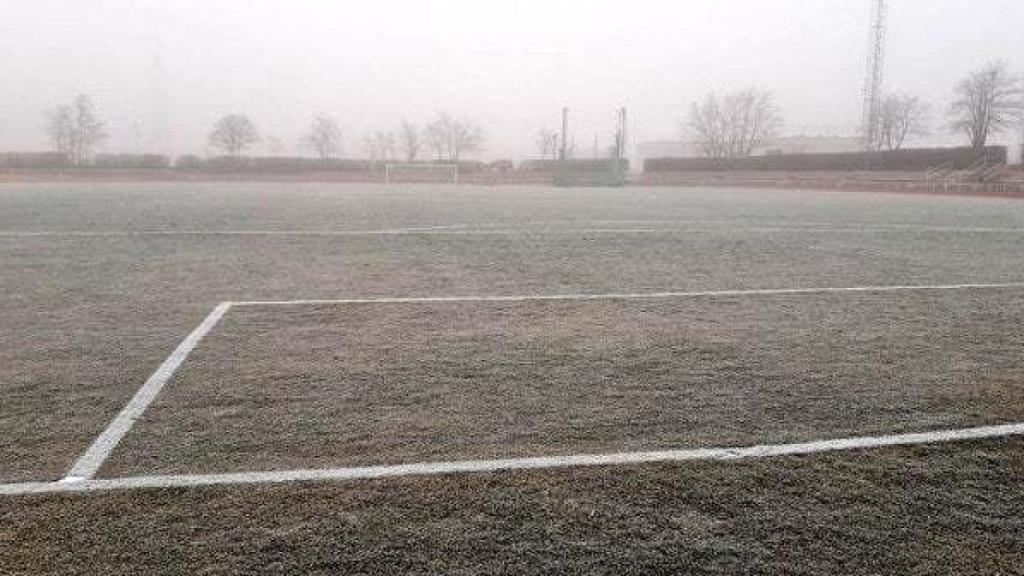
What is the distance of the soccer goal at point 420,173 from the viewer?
65.2 m

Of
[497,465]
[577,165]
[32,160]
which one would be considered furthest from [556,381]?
[32,160]

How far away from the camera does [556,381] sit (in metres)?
4.10

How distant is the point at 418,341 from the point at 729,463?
2.59 metres

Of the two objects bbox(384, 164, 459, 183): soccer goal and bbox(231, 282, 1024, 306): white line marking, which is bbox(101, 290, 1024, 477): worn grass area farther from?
bbox(384, 164, 459, 183): soccer goal

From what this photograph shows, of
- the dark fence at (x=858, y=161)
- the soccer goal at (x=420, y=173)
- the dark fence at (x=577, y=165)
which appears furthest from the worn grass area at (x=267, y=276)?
the dark fence at (x=577, y=165)

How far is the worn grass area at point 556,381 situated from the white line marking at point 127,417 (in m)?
0.06

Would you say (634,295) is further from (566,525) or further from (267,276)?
(566,525)

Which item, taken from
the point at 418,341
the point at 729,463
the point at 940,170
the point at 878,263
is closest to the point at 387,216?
the point at 878,263

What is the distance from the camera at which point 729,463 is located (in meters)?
2.95

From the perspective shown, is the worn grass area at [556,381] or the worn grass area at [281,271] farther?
the worn grass area at [281,271]

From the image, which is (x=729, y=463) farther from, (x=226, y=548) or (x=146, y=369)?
(x=146, y=369)

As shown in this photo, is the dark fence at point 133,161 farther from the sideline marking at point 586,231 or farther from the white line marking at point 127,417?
the white line marking at point 127,417

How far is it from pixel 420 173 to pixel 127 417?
64921 millimetres

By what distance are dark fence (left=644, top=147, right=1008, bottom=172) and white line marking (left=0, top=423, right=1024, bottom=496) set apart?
51506 millimetres
